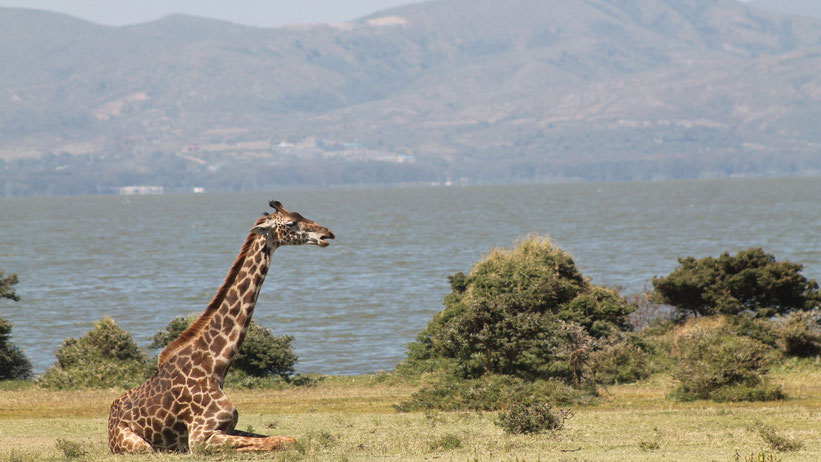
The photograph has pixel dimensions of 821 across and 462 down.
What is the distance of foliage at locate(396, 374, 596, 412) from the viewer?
2434cm

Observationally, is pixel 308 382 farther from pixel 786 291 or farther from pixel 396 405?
pixel 786 291

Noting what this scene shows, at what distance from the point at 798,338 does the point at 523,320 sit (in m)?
9.39

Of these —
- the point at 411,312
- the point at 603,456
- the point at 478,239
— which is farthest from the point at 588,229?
the point at 603,456

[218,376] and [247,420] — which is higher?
[218,376]

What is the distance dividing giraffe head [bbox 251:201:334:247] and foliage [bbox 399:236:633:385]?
14038 millimetres

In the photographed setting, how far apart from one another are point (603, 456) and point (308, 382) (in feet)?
59.0

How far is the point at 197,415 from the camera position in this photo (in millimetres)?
14188

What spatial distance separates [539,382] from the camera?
2661 centimetres

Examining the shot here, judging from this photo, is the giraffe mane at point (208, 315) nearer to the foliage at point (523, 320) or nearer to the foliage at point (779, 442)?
the foliage at point (779, 442)

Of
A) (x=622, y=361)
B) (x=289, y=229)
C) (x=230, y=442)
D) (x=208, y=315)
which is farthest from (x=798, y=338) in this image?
(x=230, y=442)

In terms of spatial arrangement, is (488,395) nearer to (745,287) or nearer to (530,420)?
(530,420)

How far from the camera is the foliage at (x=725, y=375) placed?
990 inches

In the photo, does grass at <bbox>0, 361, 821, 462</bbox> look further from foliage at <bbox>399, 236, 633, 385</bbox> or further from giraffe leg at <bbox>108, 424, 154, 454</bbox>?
foliage at <bbox>399, 236, 633, 385</bbox>

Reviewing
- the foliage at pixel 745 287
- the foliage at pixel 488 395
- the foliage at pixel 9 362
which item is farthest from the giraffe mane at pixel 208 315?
the foliage at pixel 745 287
